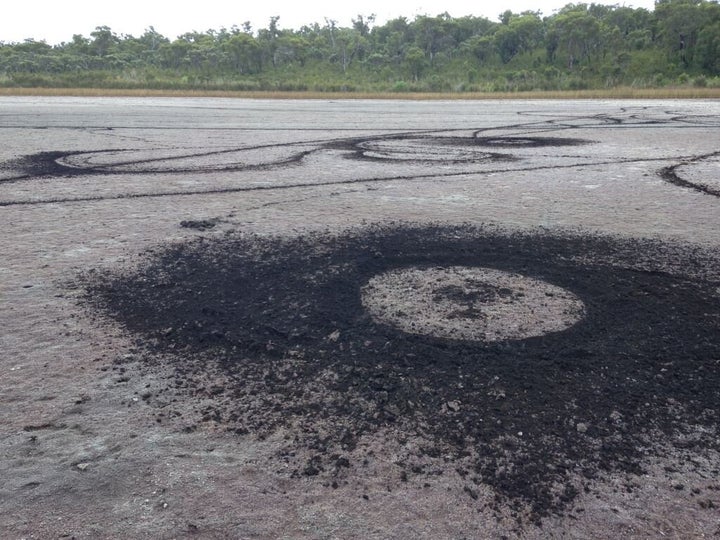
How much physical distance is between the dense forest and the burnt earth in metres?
52.5

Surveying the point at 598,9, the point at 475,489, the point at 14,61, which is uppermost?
the point at 598,9

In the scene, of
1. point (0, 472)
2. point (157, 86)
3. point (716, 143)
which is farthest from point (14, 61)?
point (0, 472)

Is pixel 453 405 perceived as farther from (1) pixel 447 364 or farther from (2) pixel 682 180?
(2) pixel 682 180

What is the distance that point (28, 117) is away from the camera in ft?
58.0

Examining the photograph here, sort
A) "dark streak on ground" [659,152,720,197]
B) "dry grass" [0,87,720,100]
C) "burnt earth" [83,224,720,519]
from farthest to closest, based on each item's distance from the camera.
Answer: "dry grass" [0,87,720,100] < "dark streak on ground" [659,152,720,197] < "burnt earth" [83,224,720,519]

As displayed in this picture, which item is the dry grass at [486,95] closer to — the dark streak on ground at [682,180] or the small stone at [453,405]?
the dark streak on ground at [682,180]

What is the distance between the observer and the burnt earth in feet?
6.97

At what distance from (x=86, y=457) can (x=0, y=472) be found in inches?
10.0

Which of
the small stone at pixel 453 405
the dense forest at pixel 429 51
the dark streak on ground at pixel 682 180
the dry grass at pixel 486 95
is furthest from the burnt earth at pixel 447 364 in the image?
the dense forest at pixel 429 51

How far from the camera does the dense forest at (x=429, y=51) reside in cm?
5734

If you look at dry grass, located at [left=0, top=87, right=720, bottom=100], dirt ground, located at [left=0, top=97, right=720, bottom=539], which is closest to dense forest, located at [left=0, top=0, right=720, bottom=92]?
dry grass, located at [left=0, top=87, right=720, bottom=100]

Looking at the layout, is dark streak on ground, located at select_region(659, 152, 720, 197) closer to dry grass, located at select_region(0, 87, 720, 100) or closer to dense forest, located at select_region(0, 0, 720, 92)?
dry grass, located at select_region(0, 87, 720, 100)

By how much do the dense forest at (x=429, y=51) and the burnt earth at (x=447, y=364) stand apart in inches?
2068

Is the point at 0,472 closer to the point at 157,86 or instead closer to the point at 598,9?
the point at 157,86
